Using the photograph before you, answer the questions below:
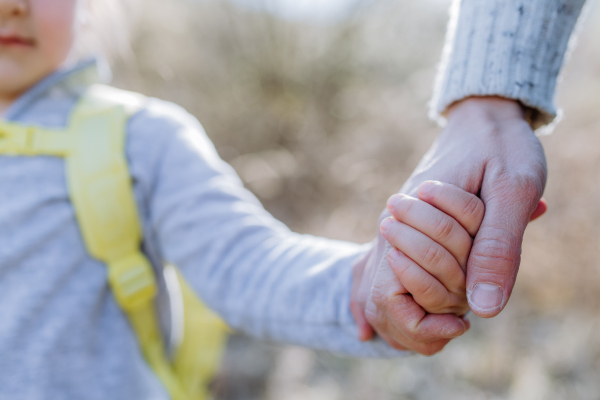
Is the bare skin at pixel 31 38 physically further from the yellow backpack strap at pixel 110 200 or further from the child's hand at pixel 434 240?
the child's hand at pixel 434 240

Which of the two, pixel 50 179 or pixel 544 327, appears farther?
pixel 544 327

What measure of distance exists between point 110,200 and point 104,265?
0.52 ft

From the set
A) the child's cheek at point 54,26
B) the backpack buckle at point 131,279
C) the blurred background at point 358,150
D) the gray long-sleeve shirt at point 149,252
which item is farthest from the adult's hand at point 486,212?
the blurred background at point 358,150

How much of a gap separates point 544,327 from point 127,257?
2366 mm

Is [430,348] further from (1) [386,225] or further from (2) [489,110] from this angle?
(2) [489,110]

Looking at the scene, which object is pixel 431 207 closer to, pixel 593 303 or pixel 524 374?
pixel 524 374

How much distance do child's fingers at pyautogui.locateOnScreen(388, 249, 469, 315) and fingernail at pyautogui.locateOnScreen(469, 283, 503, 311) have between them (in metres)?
0.05

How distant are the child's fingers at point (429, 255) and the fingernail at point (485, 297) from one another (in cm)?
4

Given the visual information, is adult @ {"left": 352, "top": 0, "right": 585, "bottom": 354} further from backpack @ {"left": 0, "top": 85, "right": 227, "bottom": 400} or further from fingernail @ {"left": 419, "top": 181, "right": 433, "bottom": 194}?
backpack @ {"left": 0, "top": 85, "right": 227, "bottom": 400}

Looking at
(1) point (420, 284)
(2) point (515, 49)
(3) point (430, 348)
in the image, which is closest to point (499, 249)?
(1) point (420, 284)

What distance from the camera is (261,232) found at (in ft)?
2.85

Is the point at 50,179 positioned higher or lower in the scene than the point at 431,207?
lower

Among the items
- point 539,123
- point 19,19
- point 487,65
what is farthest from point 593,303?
point 19,19

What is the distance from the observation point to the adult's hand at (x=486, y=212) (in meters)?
0.49
